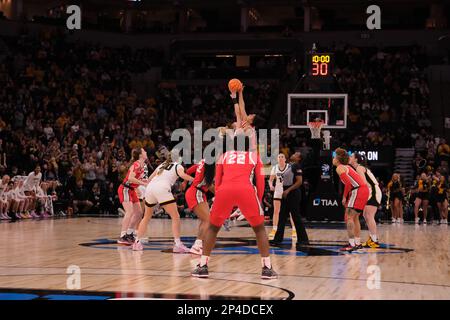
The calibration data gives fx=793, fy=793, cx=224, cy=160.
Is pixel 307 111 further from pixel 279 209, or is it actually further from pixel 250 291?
pixel 250 291

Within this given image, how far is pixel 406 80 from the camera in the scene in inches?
1364

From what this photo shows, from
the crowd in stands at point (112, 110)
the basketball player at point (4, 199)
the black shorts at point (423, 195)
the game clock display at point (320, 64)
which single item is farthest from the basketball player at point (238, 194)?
the black shorts at point (423, 195)

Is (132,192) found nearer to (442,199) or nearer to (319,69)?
(319,69)

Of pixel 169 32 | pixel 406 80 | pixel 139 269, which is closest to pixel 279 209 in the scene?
pixel 139 269

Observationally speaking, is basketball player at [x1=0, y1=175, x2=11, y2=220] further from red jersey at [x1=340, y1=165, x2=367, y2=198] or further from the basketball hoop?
red jersey at [x1=340, y1=165, x2=367, y2=198]

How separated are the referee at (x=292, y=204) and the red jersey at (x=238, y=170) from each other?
541cm

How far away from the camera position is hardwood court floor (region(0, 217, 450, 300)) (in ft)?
29.2

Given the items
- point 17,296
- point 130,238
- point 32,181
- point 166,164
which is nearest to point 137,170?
point 166,164

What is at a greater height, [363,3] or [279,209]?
[363,3]

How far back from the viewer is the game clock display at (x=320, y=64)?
2447 cm

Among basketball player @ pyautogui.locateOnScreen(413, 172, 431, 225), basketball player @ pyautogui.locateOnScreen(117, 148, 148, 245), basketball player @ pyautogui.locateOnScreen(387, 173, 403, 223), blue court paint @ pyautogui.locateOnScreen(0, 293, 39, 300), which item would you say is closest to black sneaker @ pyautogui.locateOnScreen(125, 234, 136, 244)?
basketball player @ pyautogui.locateOnScreen(117, 148, 148, 245)

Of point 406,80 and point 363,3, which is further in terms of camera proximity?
point 363,3

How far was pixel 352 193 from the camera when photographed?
14.6 meters
